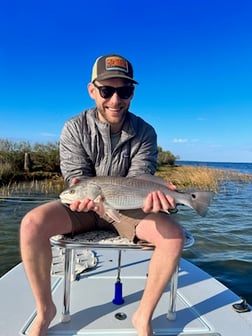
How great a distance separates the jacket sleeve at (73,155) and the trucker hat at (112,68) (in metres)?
0.46

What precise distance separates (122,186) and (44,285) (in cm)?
84

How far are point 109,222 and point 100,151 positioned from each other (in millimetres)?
602

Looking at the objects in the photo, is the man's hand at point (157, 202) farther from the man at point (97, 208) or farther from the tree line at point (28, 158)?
the tree line at point (28, 158)

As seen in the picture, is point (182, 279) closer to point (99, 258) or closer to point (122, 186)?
point (99, 258)

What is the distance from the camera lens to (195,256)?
6195 millimetres

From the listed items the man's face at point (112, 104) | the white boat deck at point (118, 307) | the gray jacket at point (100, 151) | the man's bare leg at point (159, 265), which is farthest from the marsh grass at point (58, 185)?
the man's bare leg at point (159, 265)

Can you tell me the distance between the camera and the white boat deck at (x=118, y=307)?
7.74ft

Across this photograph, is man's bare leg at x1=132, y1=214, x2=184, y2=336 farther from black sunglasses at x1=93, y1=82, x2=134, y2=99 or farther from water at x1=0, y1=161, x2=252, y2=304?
water at x1=0, y1=161, x2=252, y2=304

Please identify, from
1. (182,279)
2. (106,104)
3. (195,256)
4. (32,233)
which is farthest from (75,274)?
(195,256)

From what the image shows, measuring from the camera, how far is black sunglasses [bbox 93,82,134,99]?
263 cm

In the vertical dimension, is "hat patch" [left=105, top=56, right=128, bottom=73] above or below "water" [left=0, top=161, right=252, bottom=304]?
above

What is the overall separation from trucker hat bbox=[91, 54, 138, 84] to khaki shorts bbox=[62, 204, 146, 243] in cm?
105

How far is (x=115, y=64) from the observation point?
2613mm

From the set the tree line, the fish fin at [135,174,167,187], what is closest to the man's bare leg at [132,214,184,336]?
the fish fin at [135,174,167,187]
